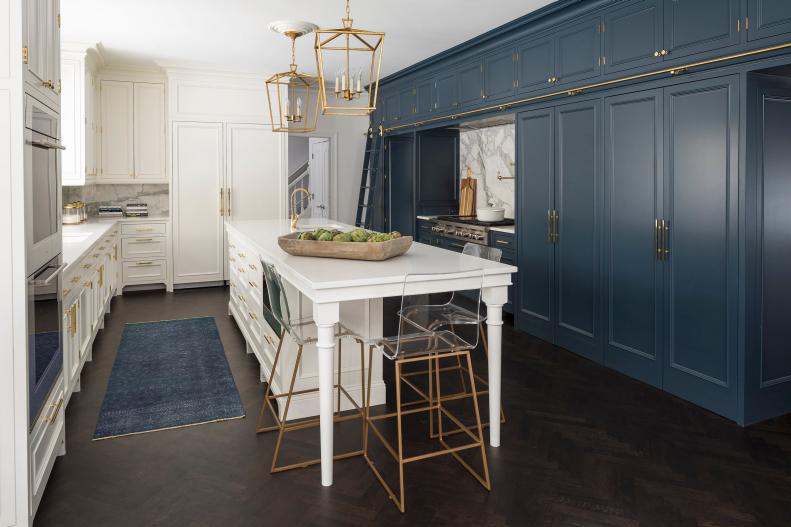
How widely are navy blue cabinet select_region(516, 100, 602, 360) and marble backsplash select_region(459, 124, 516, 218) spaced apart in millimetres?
1384

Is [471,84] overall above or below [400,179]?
above

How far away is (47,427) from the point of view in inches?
106

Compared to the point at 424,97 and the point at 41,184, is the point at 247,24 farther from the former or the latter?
the point at 41,184

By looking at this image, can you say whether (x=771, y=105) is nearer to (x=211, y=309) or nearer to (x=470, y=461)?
(x=470, y=461)

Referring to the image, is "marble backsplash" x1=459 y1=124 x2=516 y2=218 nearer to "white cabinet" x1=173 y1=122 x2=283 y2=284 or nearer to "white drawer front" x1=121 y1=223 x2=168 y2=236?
"white cabinet" x1=173 y1=122 x2=283 y2=284

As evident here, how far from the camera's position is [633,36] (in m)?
4.19

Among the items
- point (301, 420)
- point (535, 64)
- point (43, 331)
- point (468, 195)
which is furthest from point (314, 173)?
point (43, 331)

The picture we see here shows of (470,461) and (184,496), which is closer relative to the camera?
(184,496)

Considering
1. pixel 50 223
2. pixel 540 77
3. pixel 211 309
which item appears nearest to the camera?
pixel 50 223

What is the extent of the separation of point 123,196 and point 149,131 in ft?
3.10

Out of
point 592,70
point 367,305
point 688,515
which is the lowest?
point 688,515

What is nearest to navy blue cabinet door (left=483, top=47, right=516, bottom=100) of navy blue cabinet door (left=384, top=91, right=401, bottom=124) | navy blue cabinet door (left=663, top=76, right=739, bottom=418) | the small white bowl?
the small white bowl

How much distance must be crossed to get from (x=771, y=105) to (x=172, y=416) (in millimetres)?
3999

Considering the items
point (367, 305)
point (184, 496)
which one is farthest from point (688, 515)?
point (184, 496)
